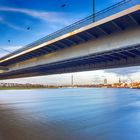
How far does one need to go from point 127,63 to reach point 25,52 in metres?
Result: 13.4

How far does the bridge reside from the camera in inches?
618

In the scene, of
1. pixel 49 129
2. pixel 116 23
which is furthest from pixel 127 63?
pixel 49 129

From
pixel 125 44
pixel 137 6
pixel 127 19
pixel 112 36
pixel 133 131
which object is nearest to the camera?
pixel 137 6

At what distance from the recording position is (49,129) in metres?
19.5

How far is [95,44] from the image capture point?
19422 millimetres

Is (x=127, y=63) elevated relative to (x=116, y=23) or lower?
lower

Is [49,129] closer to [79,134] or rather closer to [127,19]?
[79,134]

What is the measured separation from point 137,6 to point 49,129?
1372cm

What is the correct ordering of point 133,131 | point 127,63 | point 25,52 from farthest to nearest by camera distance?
point 25,52 → point 127,63 → point 133,131

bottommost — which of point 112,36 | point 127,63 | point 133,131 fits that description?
point 133,131

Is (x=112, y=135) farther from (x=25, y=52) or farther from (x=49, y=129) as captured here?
(x=25, y=52)

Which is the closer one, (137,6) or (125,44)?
(137,6)

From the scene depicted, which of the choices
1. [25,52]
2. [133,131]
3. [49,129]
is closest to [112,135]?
[133,131]

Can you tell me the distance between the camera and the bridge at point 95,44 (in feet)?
51.5
